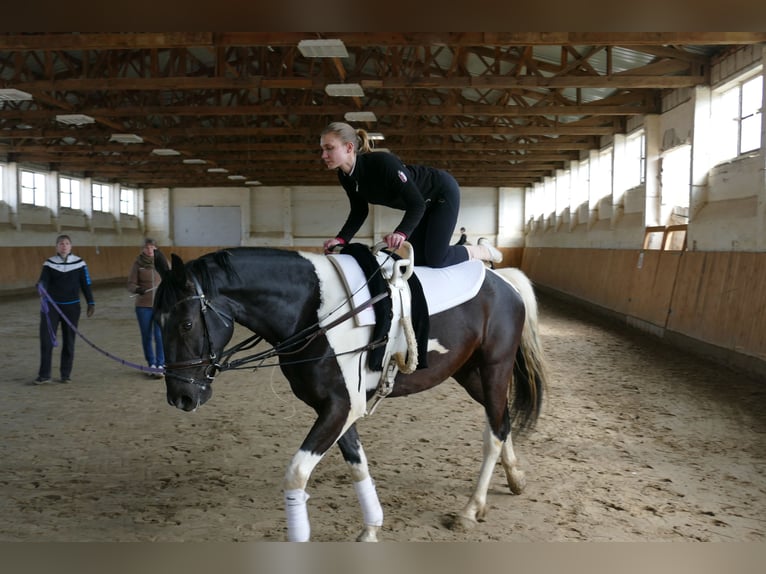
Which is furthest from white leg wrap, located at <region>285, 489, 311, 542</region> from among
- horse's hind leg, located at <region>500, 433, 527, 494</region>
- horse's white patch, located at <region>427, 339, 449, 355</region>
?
horse's hind leg, located at <region>500, 433, 527, 494</region>

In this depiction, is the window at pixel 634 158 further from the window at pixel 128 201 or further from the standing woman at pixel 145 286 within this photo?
the window at pixel 128 201

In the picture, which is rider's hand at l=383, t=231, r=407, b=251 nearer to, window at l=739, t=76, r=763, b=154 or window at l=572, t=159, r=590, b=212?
window at l=739, t=76, r=763, b=154

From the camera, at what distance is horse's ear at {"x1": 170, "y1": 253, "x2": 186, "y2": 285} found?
2828mm

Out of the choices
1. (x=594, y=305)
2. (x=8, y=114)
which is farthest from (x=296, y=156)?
(x=594, y=305)

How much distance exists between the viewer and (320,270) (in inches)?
128

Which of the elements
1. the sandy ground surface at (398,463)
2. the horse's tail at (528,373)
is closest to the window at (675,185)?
the sandy ground surface at (398,463)

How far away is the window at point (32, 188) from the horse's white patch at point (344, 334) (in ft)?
85.3

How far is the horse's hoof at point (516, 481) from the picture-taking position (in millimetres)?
4305

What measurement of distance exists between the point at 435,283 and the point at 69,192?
29802mm

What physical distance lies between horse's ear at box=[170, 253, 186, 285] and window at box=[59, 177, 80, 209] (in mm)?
28607

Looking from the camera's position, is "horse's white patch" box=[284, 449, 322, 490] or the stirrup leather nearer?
"horse's white patch" box=[284, 449, 322, 490]

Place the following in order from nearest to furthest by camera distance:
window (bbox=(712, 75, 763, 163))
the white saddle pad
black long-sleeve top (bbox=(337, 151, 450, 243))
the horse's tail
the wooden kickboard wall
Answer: the white saddle pad, black long-sleeve top (bbox=(337, 151, 450, 243)), the horse's tail, the wooden kickboard wall, window (bbox=(712, 75, 763, 163))

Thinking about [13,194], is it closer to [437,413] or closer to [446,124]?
[446,124]

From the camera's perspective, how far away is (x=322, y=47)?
34.4 ft
